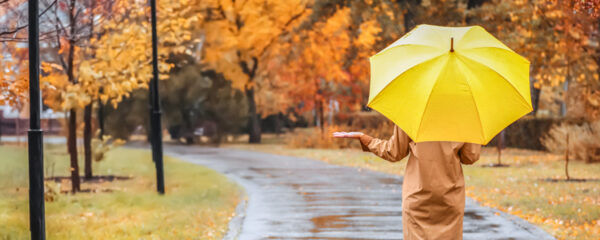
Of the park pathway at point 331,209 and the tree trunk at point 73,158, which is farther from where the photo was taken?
the tree trunk at point 73,158

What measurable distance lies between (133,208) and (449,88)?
777 centimetres

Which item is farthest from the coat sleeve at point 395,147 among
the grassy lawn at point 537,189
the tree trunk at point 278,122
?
the tree trunk at point 278,122

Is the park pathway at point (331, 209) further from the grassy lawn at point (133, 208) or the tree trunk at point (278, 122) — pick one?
the tree trunk at point (278, 122)

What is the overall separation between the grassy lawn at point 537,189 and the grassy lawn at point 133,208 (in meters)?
4.51

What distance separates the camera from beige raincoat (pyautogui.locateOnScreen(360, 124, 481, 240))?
529 centimetres

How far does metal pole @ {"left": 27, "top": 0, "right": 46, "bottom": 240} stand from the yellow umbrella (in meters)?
3.25

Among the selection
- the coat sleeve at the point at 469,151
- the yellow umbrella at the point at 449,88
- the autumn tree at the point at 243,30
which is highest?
the autumn tree at the point at 243,30

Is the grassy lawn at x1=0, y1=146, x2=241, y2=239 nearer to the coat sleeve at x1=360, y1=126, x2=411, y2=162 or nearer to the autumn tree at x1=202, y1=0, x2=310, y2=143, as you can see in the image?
the coat sleeve at x1=360, y1=126, x2=411, y2=162

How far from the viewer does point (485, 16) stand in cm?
2558

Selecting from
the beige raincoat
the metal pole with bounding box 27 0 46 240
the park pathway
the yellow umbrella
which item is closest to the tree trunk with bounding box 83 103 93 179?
the park pathway

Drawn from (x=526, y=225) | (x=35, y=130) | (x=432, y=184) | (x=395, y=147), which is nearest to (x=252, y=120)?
(x=526, y=225)

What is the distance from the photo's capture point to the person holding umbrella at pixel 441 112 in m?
5.26

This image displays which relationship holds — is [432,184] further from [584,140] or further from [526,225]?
[584,140]

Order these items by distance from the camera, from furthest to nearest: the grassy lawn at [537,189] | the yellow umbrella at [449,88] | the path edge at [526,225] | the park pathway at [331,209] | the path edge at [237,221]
A: the grassy lawn at [537,189], the park pathway at [331,209], the path edge at [237,221], the path edge at [526,225], the yellow umbrella at [449,88]
